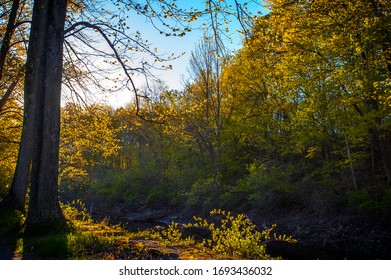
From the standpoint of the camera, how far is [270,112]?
20594 millimetres

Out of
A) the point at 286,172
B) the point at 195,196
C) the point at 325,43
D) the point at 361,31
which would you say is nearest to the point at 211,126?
the point at 195,196

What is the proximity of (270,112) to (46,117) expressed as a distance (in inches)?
615

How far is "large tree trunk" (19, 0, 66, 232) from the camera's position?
7633mm

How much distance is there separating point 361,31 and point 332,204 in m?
7.98

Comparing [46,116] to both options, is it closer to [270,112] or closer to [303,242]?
[303,242]

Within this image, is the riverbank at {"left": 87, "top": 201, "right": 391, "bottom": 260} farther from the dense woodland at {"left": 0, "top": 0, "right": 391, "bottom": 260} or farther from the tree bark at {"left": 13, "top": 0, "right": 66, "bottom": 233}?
the tree bark at {"left": 13, "top": 0, "right": 66, "bottom": 233}

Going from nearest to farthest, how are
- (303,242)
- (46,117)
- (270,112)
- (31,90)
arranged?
(46,117) < (31,90) < (303,242) < (270,112)

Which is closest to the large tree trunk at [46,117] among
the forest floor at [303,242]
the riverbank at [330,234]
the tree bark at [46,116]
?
the tree bark at [46,116]

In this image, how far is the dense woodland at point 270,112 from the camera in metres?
9.86

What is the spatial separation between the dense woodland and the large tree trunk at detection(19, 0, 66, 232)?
92cm

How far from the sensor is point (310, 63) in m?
13.3

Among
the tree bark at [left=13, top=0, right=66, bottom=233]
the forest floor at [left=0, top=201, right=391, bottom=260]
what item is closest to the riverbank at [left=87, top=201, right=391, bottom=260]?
the forest floor at [left=0, top=201, right=391, bottom=260]

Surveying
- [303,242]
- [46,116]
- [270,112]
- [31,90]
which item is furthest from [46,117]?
[270,112]

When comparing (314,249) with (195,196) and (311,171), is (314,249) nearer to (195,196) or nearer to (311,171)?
(311,171)
